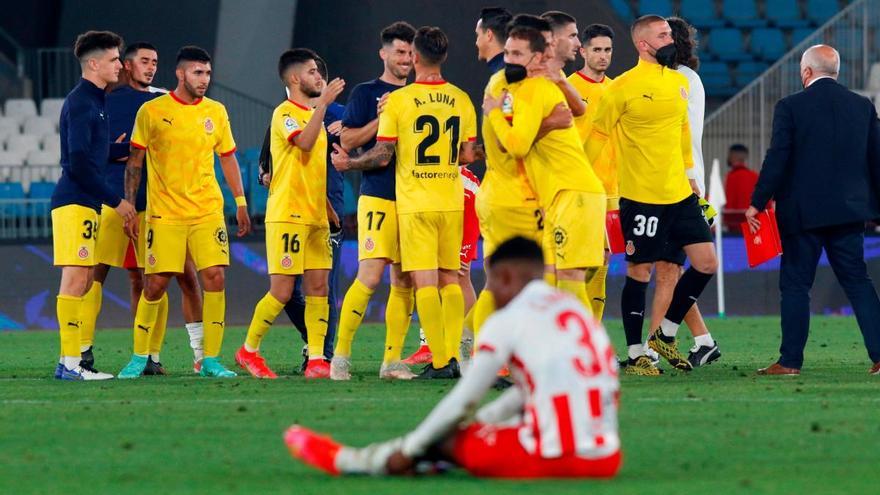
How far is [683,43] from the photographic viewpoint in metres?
11.4

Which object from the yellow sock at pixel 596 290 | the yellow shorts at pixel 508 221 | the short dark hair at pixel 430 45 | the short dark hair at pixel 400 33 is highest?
the short dark hair at pixel 400 33

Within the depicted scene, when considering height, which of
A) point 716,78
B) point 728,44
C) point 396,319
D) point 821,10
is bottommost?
point 396,319

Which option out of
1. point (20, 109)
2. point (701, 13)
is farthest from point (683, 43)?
point (701, 13)

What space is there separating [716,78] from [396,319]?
53.4 feet

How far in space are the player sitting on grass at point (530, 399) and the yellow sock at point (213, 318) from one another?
5.13 metres

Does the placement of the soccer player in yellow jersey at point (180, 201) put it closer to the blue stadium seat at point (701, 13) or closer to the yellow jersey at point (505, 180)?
the yellow jersey at point (505, 180)

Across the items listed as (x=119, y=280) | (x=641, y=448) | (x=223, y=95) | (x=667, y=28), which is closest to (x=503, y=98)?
(x=667, y=28)

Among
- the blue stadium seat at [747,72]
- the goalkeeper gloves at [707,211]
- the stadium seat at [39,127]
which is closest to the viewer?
the goalkeeper gloves at [707,211]

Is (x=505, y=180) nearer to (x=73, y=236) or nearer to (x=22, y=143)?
(x=73, y=236)

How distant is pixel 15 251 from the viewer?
18641 mm

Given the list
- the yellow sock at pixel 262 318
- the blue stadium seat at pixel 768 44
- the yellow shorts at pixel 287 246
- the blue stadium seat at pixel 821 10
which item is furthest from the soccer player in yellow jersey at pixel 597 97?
the blue stadium seat at pixel 821 10

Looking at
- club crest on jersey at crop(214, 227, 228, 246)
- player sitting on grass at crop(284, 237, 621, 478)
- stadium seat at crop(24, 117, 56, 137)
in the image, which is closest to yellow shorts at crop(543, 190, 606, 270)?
club crest on jersey at crop(214, 227, 228, 246)

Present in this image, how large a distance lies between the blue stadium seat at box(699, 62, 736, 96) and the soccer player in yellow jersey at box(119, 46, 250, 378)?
1550 cm

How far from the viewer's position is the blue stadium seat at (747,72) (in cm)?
2559
